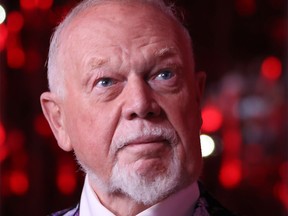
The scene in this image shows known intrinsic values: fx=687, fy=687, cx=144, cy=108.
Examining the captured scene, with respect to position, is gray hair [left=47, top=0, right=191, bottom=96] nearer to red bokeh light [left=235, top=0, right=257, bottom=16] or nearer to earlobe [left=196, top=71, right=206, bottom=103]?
earlobe [left=196, top=71, right=206, bottom=103]

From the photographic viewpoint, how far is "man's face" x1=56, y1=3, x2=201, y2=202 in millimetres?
1227

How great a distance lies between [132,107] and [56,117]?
27 cm

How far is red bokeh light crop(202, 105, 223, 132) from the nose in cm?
188

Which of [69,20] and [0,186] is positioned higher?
[69,20]

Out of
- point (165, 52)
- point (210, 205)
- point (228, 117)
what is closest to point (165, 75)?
point (165, 52)

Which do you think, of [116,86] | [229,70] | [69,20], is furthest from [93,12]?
[229,70]

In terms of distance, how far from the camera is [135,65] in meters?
1.26

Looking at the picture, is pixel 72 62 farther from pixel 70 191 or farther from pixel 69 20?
pixel 70 191

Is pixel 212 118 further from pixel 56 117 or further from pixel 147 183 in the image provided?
Result: pixel 147 183

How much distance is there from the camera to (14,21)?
2883 millimetres

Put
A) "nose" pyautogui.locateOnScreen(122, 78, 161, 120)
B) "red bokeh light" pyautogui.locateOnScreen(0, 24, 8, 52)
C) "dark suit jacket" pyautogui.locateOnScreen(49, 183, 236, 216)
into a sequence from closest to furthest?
"nose" pyautogui.locateOnScreen(122, 78, 161, 120) < "dark suit jacket" pyautogui.locateOnScreen(49, 183, 236, 216) < "red bokeh light" pyautogui.locateOnScreen(0, 24, 8, 52)

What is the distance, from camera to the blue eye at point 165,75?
129 centimetres

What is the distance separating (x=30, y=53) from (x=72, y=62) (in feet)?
5.38

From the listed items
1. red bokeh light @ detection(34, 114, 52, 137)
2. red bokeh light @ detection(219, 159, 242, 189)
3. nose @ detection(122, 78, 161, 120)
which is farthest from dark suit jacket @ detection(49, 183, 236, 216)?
red bokeh light @ detection(219, 159, 242, 189)
